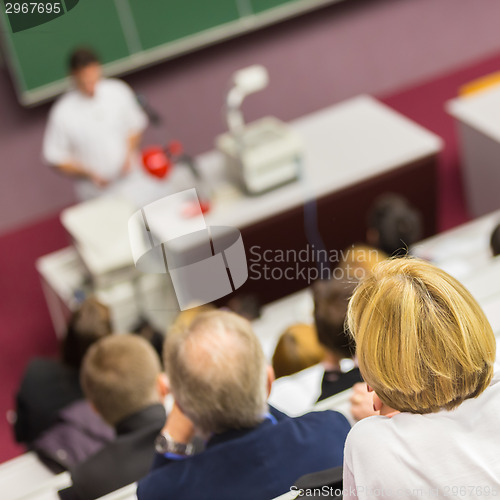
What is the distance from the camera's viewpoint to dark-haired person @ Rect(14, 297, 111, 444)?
238 cm

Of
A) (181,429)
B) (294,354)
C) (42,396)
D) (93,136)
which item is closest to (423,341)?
(181,429)

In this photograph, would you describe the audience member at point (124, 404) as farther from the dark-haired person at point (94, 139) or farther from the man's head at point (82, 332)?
the dark-haired person at point (94, 139)

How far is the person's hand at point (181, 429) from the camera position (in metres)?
1.45

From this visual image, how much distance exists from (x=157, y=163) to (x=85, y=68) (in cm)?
57

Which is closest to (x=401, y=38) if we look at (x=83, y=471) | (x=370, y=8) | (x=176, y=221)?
(x=370, y=8)

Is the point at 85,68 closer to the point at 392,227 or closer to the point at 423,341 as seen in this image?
the point at 392,227

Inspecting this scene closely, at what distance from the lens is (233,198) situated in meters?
3.20

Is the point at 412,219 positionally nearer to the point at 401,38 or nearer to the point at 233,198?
the point at 233,198

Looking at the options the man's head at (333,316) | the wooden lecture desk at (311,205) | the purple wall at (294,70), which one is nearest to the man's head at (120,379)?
the man's head at (333,316)

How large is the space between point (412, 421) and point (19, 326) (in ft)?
9.52

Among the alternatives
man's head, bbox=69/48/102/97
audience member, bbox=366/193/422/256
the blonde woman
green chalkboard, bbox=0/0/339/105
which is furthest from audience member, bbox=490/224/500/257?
green chalkboard, bbox=0/0/339/105

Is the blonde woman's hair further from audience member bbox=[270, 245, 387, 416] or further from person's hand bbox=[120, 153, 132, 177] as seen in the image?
person's hand bbox=[120, 153, 132, 177]

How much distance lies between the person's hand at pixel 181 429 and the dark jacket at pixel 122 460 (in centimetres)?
21
